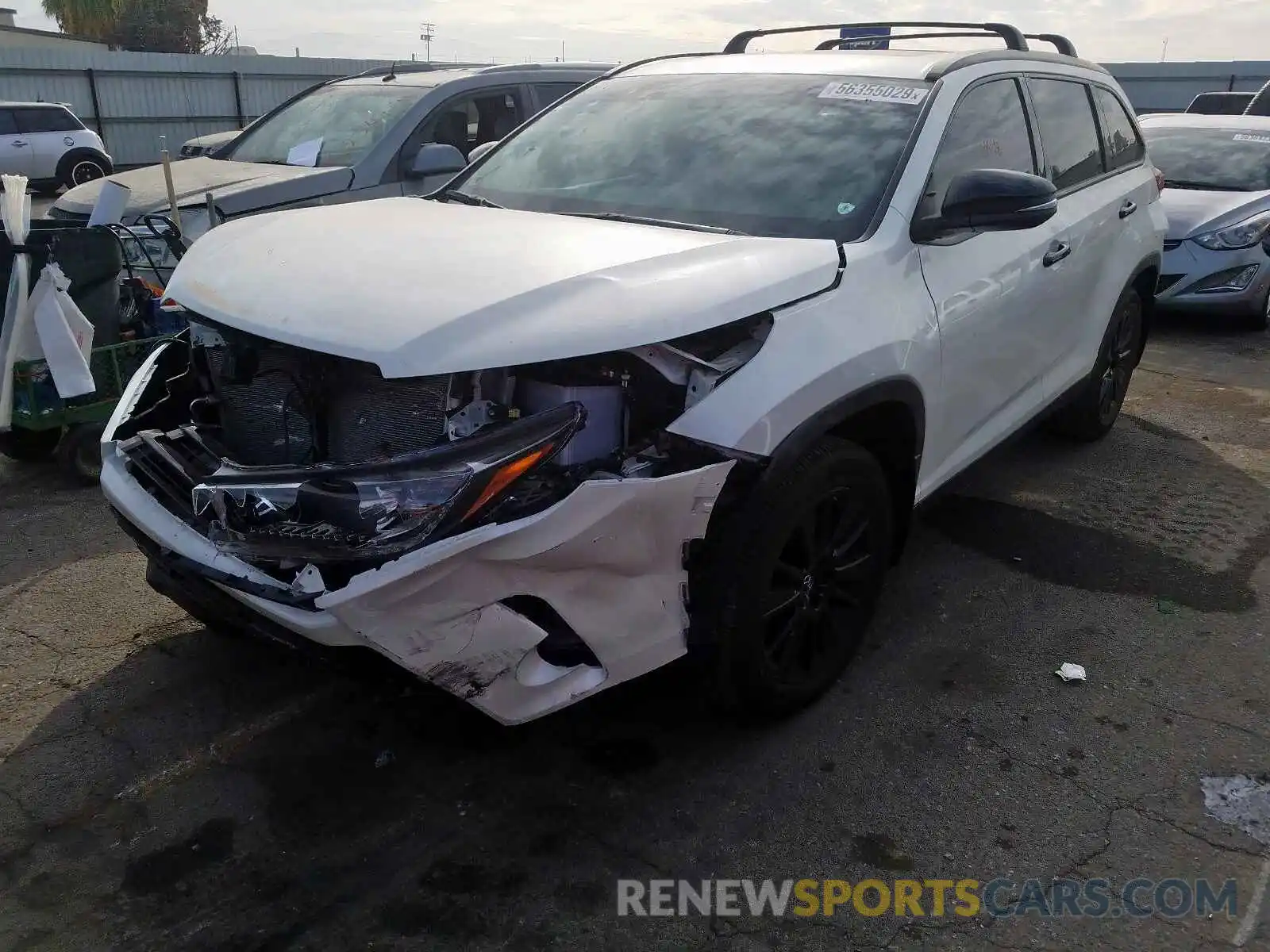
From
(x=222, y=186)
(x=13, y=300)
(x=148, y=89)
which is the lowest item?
(x=13, y=300)

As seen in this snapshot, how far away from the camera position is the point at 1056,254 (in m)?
4.05

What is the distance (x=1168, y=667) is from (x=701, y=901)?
6.39 ft

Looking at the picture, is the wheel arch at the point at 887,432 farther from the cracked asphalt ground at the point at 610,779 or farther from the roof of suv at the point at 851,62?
the roof of suv at the point at 851,62

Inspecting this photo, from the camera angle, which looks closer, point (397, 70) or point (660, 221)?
point (660, 221)

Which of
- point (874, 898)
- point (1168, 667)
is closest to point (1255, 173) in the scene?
point (1168, 667)

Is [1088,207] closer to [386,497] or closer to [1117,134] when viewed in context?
[1117,134]

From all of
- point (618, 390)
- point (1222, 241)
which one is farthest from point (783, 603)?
point (1222, 241)

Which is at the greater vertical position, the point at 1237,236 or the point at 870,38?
the point at 870,38

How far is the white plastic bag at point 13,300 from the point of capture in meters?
4.51

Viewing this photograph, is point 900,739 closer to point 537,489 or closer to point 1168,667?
point 1168,667

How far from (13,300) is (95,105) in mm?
20250

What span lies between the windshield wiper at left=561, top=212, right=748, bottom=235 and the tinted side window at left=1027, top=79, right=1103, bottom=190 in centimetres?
176

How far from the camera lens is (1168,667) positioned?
3490 millimetres

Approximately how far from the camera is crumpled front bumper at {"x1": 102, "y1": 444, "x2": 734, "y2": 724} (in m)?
2.24
